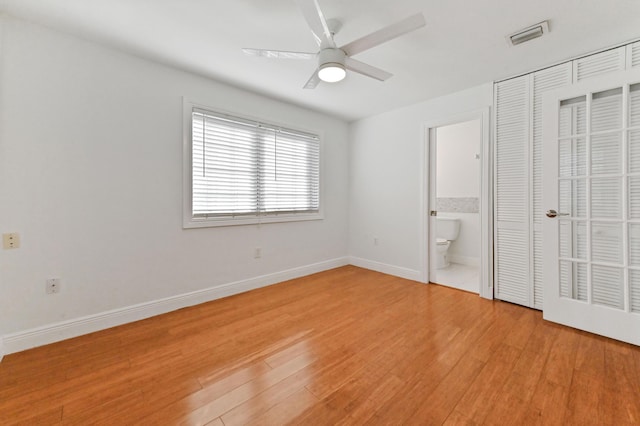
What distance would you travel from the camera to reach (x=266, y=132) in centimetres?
335

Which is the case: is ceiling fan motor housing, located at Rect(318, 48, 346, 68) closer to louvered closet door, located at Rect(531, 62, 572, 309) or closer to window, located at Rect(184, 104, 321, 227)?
window, located at Rect(184, 104, 321, 227)

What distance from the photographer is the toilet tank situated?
4.54m

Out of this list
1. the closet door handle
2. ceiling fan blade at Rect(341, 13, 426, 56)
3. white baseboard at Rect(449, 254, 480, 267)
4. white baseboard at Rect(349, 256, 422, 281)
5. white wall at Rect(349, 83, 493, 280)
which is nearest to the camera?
ceiling fan blade at Rect(341, 13, 426, 56)

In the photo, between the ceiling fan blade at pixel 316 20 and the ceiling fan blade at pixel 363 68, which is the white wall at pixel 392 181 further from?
the ceiling fan blade at pixel 316 20

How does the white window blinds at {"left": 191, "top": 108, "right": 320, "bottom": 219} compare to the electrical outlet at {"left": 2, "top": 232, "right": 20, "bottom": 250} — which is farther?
the white window blinds at {"left": 191, "top": 108, "right": 320, "bottom": 219}

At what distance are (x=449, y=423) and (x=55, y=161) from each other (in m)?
3.18

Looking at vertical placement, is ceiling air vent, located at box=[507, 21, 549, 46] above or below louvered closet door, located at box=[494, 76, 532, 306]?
above

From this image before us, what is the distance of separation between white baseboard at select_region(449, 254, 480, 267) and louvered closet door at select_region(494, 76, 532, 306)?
166 centimetres

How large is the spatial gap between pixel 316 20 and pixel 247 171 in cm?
195

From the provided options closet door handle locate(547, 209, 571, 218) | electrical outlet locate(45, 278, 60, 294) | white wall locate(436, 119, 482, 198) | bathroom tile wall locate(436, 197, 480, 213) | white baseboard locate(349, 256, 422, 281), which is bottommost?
white baseboard locate(349, 256, 422, 281)

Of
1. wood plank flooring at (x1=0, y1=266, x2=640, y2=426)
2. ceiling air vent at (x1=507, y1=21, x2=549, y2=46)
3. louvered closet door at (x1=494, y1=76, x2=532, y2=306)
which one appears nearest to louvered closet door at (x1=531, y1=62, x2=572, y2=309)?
louvered closet door at (x1=494, y1=76, x2=532, y2=306)

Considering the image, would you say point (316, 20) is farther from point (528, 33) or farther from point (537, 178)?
point (537, 178)

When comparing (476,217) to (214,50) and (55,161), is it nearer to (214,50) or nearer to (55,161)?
(214,50)

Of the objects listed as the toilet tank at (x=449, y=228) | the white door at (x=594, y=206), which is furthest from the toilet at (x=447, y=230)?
the white door at (x=594, y=206)
